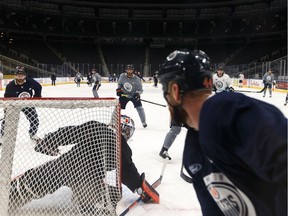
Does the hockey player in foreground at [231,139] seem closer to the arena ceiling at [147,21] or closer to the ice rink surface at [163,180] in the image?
the ice rink surface at [163,180]

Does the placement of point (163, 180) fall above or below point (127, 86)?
below

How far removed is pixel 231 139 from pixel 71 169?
2.19m

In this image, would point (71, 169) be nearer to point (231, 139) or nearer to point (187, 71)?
point (187, 71)

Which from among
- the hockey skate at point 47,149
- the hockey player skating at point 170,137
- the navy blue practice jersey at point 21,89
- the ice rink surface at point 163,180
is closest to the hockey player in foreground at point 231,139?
the hockey skate at point 47,149

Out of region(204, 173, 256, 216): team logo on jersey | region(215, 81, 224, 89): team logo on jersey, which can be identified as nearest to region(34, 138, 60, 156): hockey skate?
region(204, 173, 256, 216): team logo on jersey

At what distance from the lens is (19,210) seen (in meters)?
2.68

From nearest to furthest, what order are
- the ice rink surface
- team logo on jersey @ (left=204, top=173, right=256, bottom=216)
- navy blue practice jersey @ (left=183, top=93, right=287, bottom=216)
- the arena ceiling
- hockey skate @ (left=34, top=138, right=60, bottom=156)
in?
navy blue practice jersey @ (left=183, top=93, right=287, bottom=216), team logo on jersey @ (left=204, top=173, right=256, bottom=216), hockey skate @ (left=34, top=138, right=60, bottom=156), the ice rink surface, the arena ceiling

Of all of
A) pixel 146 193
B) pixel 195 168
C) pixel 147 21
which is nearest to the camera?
pixel 195 168

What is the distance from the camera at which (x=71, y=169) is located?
2676mm

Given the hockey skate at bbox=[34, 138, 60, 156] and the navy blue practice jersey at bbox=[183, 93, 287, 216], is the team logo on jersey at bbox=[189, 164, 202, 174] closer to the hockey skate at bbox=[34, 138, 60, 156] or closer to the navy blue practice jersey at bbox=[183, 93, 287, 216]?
the navy blue practice jersey at bbox=[183, 93, 287, 216]

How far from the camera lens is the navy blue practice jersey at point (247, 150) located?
0.64 m

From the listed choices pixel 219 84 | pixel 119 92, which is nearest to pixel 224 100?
pixel 119 92

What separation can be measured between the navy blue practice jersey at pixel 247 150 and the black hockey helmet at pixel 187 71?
0.67ft

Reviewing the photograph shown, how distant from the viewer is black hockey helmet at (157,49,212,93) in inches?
38.0
